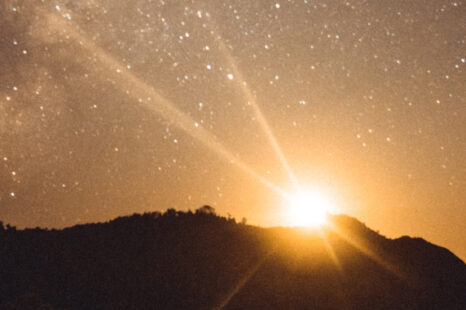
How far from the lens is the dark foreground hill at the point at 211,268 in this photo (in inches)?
543

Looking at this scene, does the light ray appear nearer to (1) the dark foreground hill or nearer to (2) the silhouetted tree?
(1) the dark foreground hill

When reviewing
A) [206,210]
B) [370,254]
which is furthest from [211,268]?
[370,254]

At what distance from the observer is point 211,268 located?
15.2m

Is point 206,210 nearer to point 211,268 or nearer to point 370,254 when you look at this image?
point 211,268

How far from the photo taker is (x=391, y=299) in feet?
50.6

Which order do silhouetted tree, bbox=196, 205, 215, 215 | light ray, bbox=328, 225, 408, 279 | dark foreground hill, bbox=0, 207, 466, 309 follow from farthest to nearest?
1. silhouetted tree, bbox=196, 205, 215, 215
2. light ray, bbox=328, 225, 408, 279
3. dark foreground hill, bbox=0, 207, 466, 309

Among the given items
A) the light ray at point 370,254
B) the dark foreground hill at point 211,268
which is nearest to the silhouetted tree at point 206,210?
the dark foreground hill at point 211,268

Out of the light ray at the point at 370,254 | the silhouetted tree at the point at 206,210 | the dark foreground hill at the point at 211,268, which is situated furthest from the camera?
the silhouetted tree at the point at 206,210

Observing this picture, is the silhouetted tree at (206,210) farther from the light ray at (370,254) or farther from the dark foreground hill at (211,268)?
the light ray at (370,254)

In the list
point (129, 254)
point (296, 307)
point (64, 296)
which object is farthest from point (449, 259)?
point (64, 296)

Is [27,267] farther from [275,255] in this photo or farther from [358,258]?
[358,258]

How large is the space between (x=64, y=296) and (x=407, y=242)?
14739mm

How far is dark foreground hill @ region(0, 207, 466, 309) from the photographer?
13.8m

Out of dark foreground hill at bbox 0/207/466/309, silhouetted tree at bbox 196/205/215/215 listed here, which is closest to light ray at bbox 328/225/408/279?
dark foreground hill at bbox 0/207/466/309
